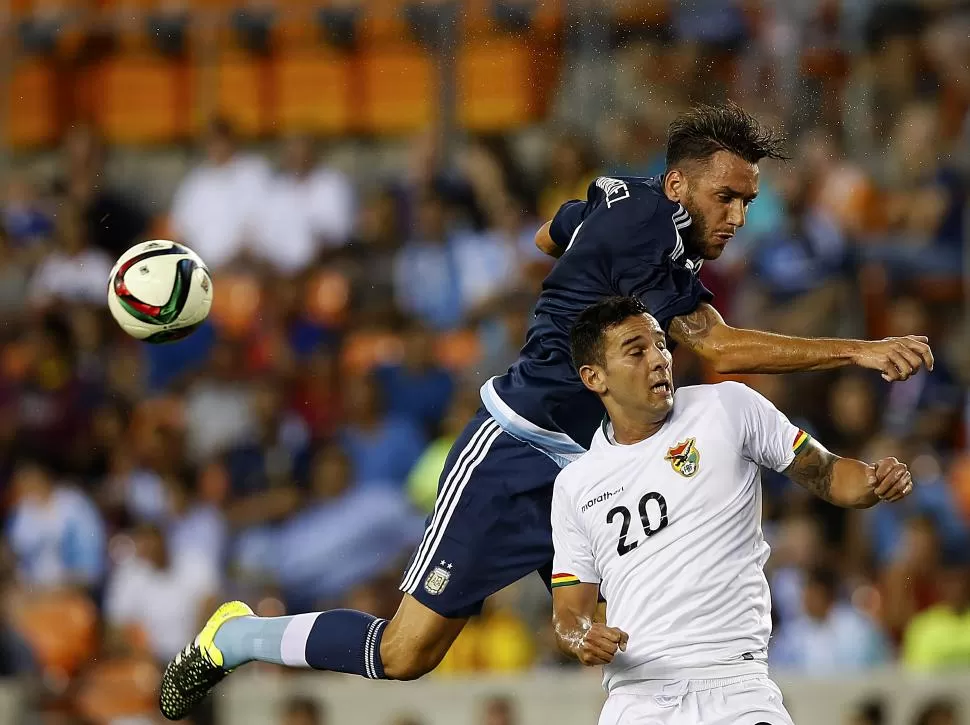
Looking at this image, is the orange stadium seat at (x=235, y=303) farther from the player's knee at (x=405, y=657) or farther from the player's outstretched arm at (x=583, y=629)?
the player's outstretched arm at (x=583, y=629)

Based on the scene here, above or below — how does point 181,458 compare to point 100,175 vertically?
below

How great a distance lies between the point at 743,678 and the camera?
516 centimetres

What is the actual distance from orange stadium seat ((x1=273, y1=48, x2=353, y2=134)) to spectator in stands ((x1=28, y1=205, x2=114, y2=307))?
1830mm

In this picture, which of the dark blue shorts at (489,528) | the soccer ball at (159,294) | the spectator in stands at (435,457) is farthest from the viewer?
the spectator in stands at (435,457)

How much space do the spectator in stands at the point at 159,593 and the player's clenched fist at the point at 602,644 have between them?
572cm

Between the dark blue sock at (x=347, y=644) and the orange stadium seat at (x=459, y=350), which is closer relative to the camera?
the dark blue sock at (x=347, y=644)

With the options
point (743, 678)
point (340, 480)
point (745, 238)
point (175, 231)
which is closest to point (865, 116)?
point (745, 238)

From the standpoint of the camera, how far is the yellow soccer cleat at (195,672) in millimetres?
6516

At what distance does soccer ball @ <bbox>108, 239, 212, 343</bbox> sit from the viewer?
22.7 ft

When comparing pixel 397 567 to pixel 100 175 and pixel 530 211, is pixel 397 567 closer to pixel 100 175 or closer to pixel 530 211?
pixel 530 211

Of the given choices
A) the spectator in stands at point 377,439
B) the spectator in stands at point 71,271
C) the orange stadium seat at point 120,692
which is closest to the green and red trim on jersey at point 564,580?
the orange stadium seat at point 120,692

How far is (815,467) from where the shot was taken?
5.32 metres

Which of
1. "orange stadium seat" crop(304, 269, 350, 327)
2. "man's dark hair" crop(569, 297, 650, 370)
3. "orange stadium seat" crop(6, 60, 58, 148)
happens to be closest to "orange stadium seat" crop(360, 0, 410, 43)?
"orange stadium seat" crop(304, 269, 350, 327)

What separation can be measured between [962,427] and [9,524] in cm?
616
